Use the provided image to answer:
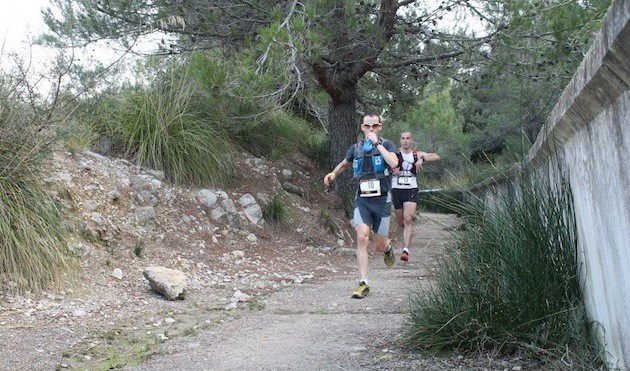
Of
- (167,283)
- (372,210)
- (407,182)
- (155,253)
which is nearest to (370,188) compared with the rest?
(372,210)

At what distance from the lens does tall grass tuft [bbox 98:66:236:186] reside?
402 inches

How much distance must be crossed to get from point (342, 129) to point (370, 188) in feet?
20.2

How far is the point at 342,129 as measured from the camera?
43.7 feet

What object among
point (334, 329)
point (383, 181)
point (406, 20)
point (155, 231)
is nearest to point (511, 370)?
point (334, 329)

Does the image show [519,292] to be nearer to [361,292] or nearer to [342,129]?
[361,292]

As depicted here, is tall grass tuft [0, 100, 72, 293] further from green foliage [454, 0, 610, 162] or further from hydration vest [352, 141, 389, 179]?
green foliage [454, 0, 610, 162]

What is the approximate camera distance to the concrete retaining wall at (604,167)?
93.4 inches

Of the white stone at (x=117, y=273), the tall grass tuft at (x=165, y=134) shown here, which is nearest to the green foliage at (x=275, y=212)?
the tall grass tuft at (x=165, y=134)

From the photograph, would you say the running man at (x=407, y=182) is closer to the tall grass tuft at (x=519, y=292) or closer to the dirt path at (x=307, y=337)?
the dirt path at (x=307, y=337)

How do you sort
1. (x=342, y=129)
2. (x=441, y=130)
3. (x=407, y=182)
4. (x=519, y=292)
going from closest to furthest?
1. (x=519, y=292)
2. (x=407, y=182)
3. (x=342, y=129)
4. (x=441, y=130)

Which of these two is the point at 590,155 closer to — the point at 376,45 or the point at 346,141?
the point at 376,45

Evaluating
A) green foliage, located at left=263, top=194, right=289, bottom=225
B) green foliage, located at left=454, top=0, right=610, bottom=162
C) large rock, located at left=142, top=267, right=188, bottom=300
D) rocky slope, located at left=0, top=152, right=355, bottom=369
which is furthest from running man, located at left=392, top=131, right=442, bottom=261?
large rock, located at left=142, top=267, right=188, bottom=300

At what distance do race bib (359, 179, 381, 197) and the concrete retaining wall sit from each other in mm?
3231

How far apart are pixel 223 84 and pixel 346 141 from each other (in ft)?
14.6
